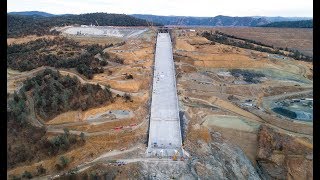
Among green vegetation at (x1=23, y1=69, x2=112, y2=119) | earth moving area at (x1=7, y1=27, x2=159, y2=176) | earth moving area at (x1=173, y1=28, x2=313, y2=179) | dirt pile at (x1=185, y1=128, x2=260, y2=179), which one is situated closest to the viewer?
dirt pile at (x1=185, y1=128, x2=260, y2=179)

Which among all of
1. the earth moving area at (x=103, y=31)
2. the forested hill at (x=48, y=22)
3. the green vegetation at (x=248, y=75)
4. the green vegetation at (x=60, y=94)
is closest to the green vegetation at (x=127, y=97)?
the green vegetation at (x=60, y=94)

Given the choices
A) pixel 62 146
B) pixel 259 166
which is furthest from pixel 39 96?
pixel 259 166

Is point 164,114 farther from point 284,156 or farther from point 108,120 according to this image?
point 284,156

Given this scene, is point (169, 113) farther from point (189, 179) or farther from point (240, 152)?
point (189, 179)

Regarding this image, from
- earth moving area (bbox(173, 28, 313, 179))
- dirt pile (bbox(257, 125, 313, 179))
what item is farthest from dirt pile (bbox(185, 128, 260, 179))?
dirt pile (bbox(257, 125, 313, 179))

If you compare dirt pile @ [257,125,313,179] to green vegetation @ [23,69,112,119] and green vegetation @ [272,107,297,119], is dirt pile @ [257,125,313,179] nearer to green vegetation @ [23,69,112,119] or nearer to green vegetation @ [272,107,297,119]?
green vegetation @ [272,107,297,119]

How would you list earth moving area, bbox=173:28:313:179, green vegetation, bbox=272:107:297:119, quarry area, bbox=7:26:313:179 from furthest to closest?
green vegetation, bbox=272:107:297:119, earth moving area, bbox=173:28:313:179, quarry area, bbox=7:26:313:179
